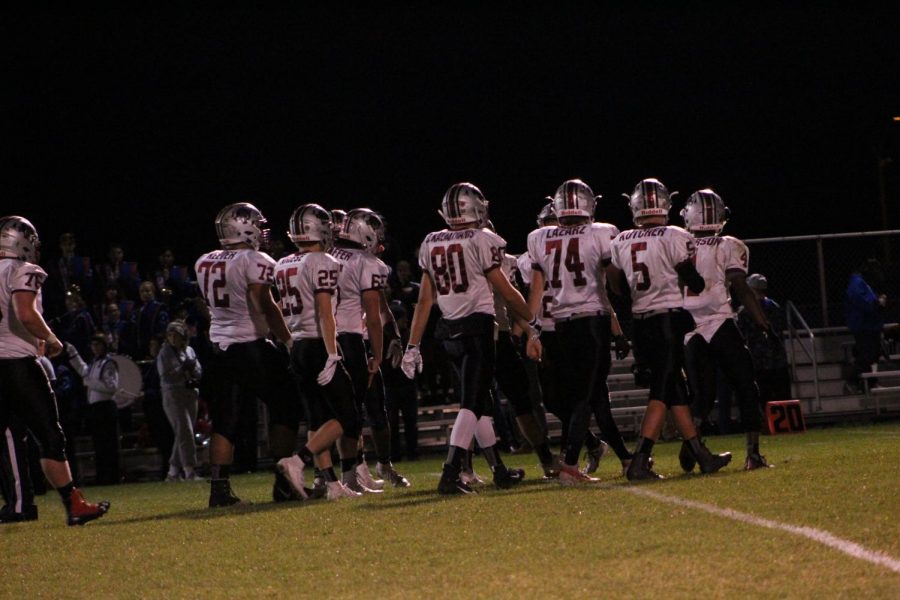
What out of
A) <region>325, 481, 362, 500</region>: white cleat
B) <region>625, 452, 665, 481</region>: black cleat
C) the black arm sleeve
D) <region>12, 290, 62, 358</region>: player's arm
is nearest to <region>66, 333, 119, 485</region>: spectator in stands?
<region>325, 481, 362, 500</region>: white cleat

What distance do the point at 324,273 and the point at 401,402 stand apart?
651cm

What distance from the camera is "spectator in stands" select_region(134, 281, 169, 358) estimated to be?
55.7 feet

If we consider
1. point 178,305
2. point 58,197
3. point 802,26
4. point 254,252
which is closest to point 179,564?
point 254,252

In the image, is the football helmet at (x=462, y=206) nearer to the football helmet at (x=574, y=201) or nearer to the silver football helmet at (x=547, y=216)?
the football helmet at (x=574, y=201)

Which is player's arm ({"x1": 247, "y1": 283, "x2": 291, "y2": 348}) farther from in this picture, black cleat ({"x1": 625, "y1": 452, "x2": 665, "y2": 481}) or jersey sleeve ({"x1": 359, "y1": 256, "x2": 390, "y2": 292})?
black cleat ({"x1": 625, "y1": 452, "x2": 665, "y2": 481})

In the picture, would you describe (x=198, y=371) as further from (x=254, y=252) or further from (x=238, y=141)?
(x=238, y=141)

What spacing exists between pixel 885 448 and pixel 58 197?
16954mm

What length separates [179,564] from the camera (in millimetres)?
6473

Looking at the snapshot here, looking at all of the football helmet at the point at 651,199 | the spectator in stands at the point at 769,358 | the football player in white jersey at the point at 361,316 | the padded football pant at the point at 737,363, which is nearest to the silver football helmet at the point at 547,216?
the football player in white jersey at the point at 361,316

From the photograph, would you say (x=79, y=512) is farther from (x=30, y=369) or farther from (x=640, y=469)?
(x=640, y=469)

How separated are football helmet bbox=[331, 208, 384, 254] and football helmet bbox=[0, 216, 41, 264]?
2.37 metres

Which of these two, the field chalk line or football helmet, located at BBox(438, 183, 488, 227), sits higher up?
football helmet, located at BBox(438, 183, 488, 227)

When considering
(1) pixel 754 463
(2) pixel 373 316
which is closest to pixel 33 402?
(2) pixel 373 316

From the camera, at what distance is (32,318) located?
8.53 m
